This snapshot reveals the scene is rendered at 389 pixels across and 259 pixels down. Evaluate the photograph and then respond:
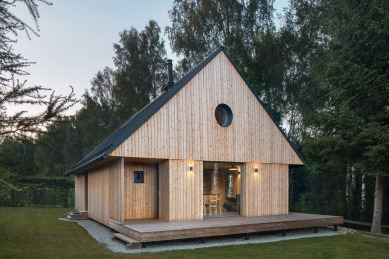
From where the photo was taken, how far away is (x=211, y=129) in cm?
1188

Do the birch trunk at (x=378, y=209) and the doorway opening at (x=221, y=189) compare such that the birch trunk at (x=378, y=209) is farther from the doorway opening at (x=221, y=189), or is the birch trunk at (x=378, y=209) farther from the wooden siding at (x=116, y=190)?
the wooden siding at (x=116, y=190)

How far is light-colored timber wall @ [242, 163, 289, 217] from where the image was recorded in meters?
12.6

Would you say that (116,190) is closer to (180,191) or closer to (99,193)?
(180,191)

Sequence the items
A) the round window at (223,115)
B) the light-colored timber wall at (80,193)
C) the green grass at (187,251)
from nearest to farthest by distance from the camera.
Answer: the green grass at (187,251) → the round window at (223,115) → the light-colored timber wall at (80,193)

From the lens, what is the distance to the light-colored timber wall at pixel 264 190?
12.6 metres

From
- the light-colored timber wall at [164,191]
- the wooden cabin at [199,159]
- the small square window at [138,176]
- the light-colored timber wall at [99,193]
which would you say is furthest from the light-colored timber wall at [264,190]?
the light-colored timber wall at [99,193]

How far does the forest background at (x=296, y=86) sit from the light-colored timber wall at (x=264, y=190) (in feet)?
6.01

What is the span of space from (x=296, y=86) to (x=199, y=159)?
12047 mm

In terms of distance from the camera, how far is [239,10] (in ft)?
70.6

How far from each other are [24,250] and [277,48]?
57.3ft

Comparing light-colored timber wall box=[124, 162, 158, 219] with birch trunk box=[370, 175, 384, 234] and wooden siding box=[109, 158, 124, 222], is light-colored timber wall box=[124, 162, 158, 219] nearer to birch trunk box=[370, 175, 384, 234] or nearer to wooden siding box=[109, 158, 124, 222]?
wooden siding box=[109, 158, 124, 222]

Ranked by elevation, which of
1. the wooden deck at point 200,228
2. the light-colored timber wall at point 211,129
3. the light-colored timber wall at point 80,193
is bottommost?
the light-colored timber wall at point 80,193

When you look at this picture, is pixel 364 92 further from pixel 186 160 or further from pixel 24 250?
pixel 24 250

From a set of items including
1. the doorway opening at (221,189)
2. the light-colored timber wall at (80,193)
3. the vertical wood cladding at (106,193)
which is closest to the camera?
the vertical wood cladding at (106,193)
